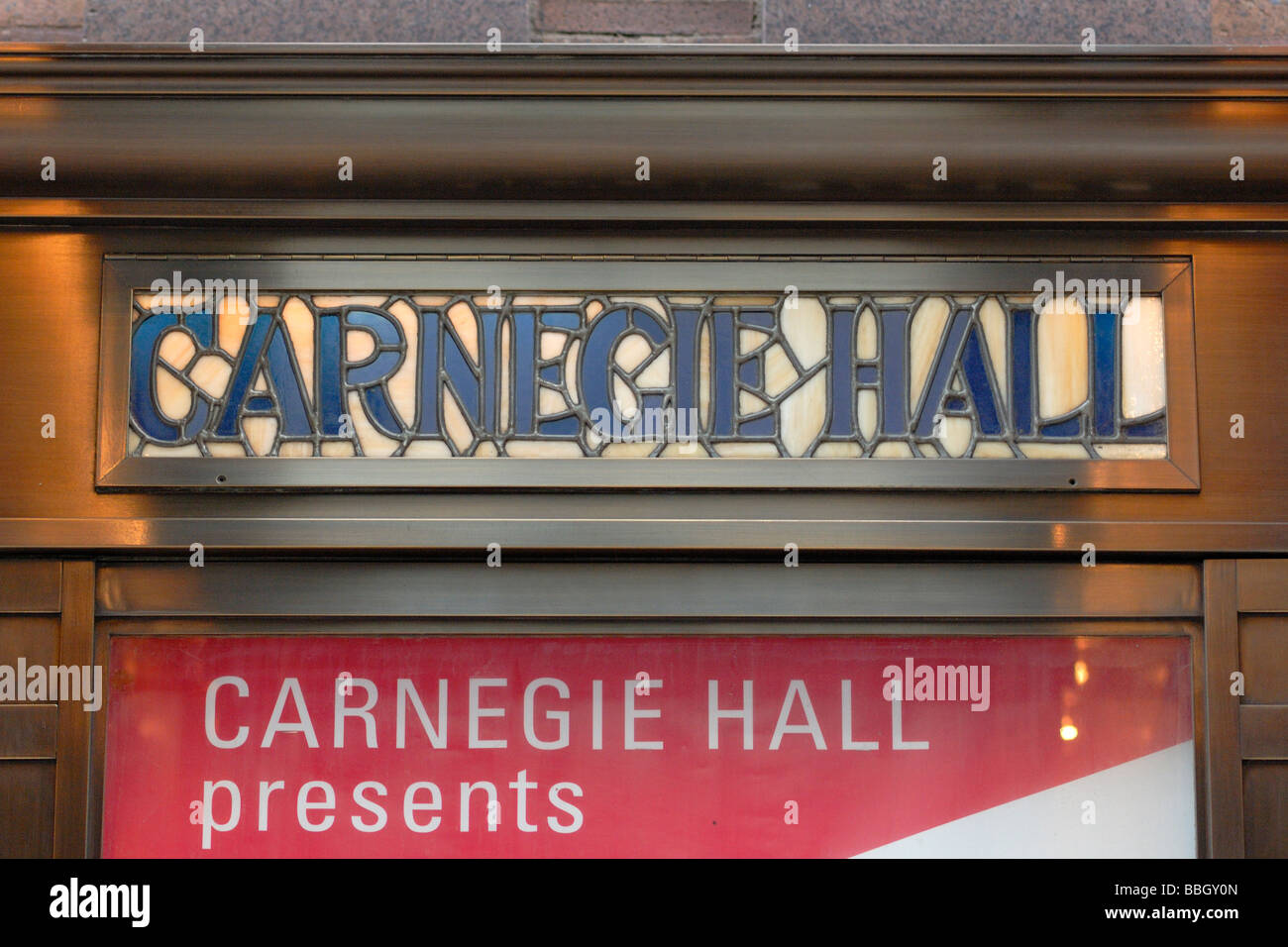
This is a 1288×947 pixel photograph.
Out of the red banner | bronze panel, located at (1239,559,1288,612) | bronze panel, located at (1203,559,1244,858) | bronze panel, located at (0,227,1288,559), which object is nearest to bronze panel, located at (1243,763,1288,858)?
bronze panel, located at (1203,559,1244,858)

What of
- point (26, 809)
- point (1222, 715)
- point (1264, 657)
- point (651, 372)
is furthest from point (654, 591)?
point (26, 809)

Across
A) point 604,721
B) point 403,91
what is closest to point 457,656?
point 604,721

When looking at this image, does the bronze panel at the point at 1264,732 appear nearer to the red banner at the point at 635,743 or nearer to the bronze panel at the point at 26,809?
the red banner at the point at 635,743

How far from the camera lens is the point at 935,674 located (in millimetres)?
3520

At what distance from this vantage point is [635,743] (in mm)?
3516

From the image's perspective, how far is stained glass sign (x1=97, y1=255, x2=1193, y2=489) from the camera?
11.6ft

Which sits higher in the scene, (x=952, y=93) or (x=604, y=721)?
(x=952, y=93)

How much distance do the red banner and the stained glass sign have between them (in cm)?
57

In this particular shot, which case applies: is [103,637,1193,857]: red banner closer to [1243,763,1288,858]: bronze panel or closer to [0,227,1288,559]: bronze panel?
[1243,763,1288,858]: bronze panel

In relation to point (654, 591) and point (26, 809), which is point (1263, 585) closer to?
point (654, 591)

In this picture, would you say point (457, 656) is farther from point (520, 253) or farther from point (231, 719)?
point (520, 253)
